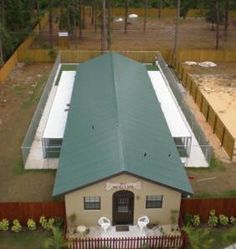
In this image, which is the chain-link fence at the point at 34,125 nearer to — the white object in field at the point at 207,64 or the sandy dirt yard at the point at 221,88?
the sandy dirt yard at the point at 221,88

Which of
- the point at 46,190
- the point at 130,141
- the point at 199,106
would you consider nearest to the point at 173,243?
the point at 130,141

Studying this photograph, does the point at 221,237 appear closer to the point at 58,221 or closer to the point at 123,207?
the point at 123,207

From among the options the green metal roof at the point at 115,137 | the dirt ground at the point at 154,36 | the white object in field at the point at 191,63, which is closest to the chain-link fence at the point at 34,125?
the green metal roof at the point at 115,137

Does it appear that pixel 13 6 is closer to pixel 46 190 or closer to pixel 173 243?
pixel 46 190

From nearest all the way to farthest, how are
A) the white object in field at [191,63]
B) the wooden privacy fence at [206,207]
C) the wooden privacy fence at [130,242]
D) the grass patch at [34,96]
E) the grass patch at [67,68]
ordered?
the wooden privacy fence at [130,242], the wooden privacy fence at [206,207], the grass patch at [34,96], the grass patch at [67,68], the white object in field at [191,63]

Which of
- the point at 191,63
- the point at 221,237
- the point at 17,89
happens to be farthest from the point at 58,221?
the point at 191,63
